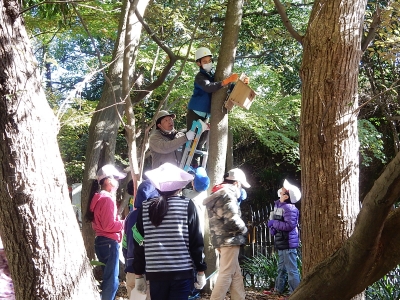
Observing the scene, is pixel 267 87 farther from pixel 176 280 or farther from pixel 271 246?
pixel 176 280

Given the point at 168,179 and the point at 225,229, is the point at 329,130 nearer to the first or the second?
the point at 168,179

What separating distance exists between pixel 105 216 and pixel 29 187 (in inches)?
111

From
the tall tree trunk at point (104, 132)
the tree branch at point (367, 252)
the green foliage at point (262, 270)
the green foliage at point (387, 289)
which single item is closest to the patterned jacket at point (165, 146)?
the tall tree trunk at point (104, 132)

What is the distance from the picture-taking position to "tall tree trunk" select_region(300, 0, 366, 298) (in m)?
4.23

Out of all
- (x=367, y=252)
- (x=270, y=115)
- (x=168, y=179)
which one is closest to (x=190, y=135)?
(x=168, y=179)

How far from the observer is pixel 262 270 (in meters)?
9.50

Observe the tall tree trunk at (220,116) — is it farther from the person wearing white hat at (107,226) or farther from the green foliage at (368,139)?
the green foliage at (368,139)

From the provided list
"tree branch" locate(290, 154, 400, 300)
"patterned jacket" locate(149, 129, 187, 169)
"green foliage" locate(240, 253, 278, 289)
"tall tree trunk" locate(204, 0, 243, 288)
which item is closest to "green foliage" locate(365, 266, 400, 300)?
"tall tree trunk" locate(204, 0, 243, 288)

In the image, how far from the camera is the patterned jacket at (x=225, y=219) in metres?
5.98

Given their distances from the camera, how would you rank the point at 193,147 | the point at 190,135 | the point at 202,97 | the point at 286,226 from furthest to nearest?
the point at 286,226 < the point at 202,97 < the point at 193,147 < the point at 190,135

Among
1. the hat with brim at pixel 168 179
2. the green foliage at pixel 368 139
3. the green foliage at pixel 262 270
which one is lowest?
the green foliage at pixel 262 270

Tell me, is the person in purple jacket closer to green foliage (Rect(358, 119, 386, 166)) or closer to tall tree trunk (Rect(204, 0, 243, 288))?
tall tree trunk (Rect(204, 0, 243, 288))

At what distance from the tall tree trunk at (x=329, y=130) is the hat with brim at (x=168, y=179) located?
3.15 feet

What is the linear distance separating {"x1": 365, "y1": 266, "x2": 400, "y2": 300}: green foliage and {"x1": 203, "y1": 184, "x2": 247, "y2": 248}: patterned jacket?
1.91 m
